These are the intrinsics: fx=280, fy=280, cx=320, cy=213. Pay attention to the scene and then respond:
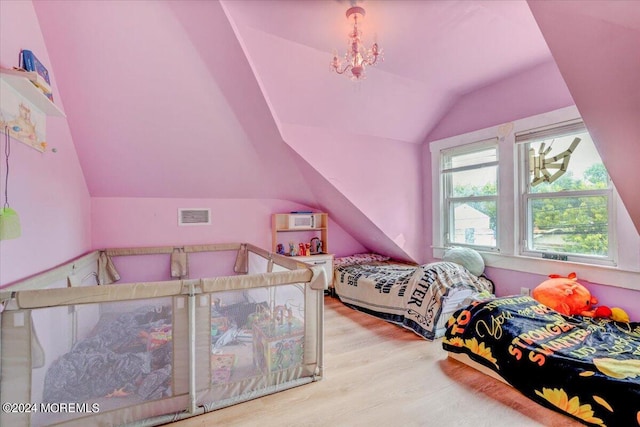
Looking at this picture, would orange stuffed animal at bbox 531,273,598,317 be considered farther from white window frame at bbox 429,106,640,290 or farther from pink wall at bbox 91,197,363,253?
pink wall at bbox 91,197,363,253

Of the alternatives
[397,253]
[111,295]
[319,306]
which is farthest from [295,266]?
[397,253]

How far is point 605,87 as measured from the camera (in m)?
1.21

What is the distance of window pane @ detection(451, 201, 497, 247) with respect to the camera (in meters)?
3.29

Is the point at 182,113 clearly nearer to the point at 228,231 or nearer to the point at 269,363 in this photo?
the point at 228,231

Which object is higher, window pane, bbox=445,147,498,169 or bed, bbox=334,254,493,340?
window pane, bbox=445,147,498,169

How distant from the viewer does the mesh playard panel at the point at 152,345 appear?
4.19ft

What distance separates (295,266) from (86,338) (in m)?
1.27

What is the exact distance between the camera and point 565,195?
2.66 meters

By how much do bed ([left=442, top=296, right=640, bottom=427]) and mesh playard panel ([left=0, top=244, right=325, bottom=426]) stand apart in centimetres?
117

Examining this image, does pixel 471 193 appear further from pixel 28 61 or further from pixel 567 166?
pixel 28 61

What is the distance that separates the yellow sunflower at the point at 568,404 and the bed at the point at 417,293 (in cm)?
91

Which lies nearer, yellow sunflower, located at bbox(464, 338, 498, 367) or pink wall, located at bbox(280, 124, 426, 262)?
yellow sunflower, located at bbox(464, 338, 498, 367)

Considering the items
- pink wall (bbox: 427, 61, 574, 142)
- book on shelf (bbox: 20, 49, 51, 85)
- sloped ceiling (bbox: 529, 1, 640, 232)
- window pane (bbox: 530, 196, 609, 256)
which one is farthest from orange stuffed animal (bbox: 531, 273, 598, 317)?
book on shelf (bbox: 20, 49, 51, 85)

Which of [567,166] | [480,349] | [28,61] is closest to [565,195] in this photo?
[567,166]
